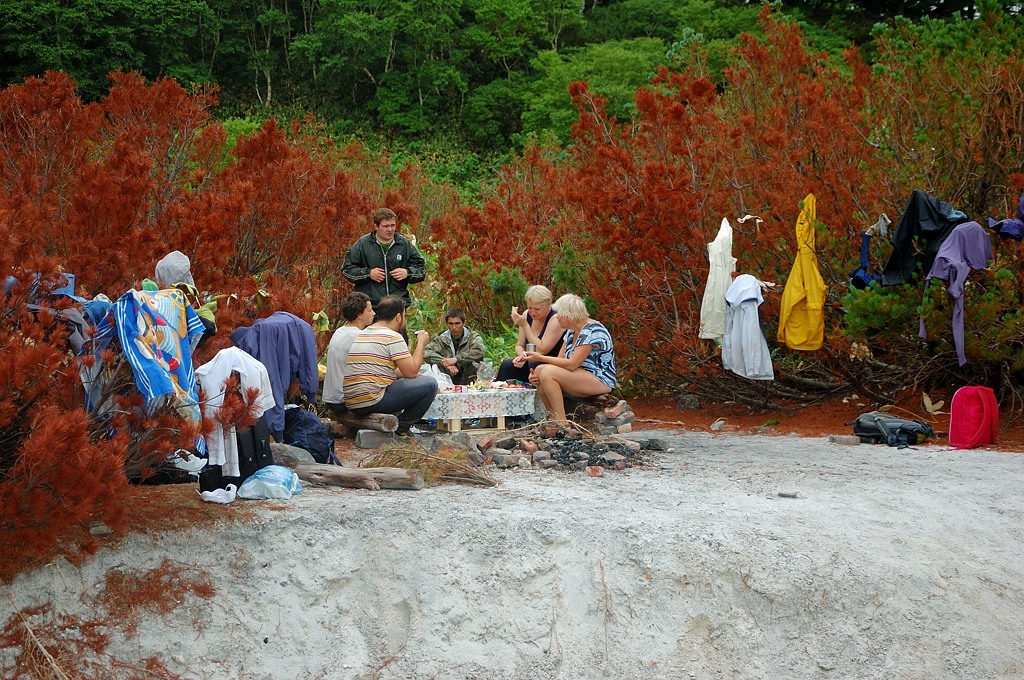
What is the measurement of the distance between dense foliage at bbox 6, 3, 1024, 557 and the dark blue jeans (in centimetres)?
101

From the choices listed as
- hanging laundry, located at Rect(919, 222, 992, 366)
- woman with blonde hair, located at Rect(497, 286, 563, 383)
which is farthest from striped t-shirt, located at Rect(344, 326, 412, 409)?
hanging laundry, located at Rect(919, 222, 992, 366)

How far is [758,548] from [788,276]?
14.3ft

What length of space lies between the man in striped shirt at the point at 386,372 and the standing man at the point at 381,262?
108cm

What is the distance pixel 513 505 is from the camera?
5320mm

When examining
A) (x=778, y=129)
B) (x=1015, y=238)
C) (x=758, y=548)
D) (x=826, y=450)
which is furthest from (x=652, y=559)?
(x=778, y=129)

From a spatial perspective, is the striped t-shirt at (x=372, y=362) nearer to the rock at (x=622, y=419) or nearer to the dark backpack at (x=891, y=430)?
the rock at (x=622, y=419)

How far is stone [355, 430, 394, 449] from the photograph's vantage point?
7.08 metres

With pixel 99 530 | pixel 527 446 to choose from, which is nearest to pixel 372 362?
pixel 527 446

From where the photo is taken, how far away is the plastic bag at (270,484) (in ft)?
17.1

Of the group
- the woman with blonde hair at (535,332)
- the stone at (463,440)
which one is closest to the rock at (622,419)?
the woman with blonde hair at (535,332)

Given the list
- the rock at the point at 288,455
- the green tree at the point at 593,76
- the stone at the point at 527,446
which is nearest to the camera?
the rock at the point at 288,455

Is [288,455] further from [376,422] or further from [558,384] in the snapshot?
[558,384]

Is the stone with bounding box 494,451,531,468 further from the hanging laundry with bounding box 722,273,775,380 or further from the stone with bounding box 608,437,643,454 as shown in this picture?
the hanging laundry with bounding box 722,273,775,380

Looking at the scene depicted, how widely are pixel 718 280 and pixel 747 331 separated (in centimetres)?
55
